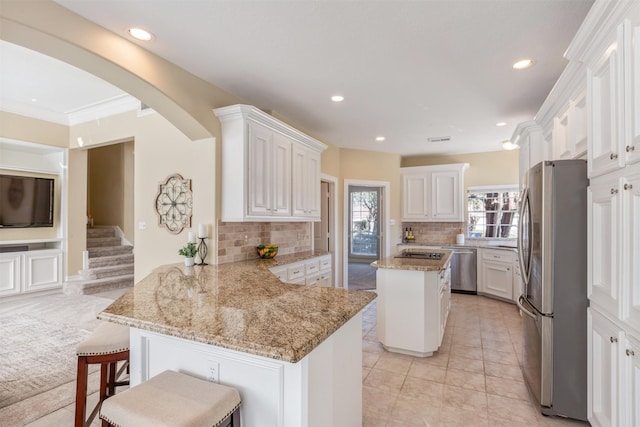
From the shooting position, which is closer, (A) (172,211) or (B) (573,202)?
(B) (573,202)

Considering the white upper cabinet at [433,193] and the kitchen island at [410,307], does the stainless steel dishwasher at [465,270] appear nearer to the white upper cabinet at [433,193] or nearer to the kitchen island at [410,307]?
the white upper cabinet at [433,193]

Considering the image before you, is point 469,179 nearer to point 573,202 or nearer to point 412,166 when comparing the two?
point 412,166

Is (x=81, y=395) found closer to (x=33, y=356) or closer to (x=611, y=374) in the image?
(x=33, y=356)

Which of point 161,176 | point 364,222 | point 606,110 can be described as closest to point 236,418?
point 606,110

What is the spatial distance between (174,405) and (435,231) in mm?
6235

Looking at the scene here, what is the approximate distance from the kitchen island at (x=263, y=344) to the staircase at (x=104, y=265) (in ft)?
14.6

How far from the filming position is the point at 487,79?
3.14 meters

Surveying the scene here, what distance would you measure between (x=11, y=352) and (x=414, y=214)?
6.14 metres

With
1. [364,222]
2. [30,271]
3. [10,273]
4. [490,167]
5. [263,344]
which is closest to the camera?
[263,344]

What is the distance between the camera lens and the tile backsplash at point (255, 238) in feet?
11.1

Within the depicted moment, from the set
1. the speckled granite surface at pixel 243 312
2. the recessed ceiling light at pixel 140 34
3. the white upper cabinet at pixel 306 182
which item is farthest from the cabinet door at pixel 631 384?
the recessed ceiling light at pixel 140 34

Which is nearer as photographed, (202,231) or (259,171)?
(202,231)

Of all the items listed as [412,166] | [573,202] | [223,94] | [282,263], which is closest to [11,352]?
[282,263]

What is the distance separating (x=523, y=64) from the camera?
284 centimetres
